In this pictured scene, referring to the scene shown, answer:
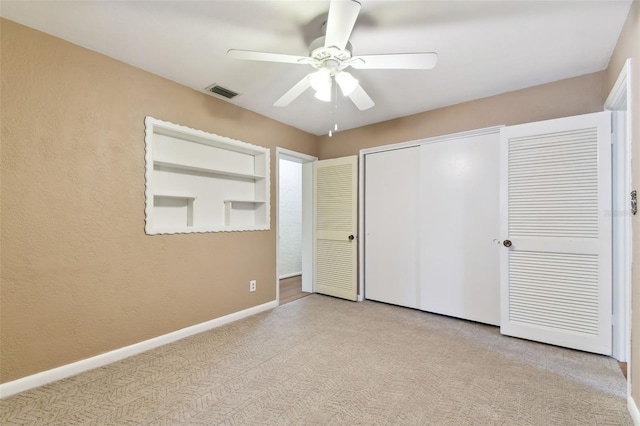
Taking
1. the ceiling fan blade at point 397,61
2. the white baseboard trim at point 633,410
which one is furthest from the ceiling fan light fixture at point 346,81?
the white baseboard trim at point 633,410

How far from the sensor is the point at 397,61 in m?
1.82

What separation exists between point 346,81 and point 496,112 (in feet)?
6.24

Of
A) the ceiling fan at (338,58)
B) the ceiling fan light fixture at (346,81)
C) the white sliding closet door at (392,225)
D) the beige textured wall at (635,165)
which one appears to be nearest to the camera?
the ceiling fan at (338,58)

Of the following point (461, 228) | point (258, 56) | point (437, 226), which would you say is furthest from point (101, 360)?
point (461, 228)

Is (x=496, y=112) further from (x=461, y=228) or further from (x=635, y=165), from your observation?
(x=635, y=165)

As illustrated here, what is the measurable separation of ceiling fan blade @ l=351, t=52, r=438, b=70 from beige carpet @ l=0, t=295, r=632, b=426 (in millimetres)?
2114

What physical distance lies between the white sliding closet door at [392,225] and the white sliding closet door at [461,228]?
0.12 metres

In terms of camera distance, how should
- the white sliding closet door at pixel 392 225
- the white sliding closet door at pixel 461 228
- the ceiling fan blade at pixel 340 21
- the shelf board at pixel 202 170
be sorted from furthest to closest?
1. the white sliding closet door at pixel 392 225
2. the white sliding closet door at pixel 461 228
3. the shelf board at pixel 202 170
4. the ceiling fan blade at pixel 340 21

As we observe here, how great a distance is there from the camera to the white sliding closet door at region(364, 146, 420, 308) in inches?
142

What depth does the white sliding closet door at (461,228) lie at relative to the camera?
3.04m

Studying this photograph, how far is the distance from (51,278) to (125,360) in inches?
33.2

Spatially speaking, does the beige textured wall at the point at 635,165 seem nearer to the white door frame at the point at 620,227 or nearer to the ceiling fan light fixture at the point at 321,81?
the white door frame at the point at 620,227

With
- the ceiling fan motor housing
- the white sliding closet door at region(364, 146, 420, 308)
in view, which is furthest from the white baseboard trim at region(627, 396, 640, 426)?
the ceiling fan motor housing

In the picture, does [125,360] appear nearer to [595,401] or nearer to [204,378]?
[204,378]
